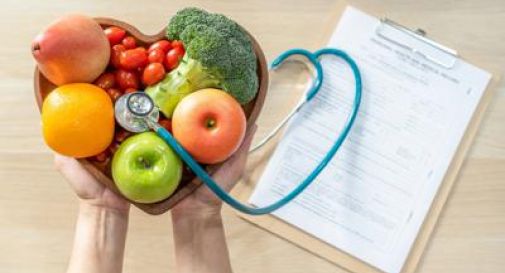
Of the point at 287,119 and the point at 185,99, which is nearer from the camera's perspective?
the point at 185,99

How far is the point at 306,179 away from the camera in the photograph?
0.77 meters

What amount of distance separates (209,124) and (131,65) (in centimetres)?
11

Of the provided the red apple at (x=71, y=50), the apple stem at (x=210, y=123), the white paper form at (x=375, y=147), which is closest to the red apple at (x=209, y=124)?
the apple stem at (x=210, y=123)

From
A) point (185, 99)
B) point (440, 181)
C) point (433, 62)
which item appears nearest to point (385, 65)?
point (433, 62)

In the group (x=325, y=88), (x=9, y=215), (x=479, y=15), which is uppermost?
(x=479, y=15)

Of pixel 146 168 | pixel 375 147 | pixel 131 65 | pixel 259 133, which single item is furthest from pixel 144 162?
pixel 375 147

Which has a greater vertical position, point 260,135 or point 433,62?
point 433,62

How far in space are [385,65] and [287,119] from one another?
16 centimetres

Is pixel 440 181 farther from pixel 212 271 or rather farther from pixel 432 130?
pixel 212 271

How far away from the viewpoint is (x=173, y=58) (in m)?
0.63

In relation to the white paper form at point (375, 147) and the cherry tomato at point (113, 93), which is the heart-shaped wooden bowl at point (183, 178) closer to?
the cherry tomato at point (113, 93)

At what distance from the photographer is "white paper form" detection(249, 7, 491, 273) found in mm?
793

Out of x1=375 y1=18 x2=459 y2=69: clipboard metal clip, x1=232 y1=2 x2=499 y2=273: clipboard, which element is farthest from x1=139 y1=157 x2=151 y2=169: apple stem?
x1=375 y1=18 x2=459 y2=69: clipboard metal clip

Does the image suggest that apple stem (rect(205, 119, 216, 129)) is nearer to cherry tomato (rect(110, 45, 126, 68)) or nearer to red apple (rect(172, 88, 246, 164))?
red apple (rect(172, 88, 246, 164))
